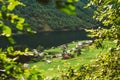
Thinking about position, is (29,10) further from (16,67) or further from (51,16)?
(16,67)

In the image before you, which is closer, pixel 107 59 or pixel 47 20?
pixel 107 59

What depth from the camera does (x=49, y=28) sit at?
17525 centimetres

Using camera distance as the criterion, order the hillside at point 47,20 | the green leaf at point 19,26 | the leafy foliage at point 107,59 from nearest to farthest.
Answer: the green leaf at point 19,26 → the leafy foliage at point 107,59 → the hillside at point 47,20

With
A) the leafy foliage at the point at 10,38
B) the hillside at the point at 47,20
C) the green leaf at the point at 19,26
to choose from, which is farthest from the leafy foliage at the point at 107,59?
the hillside at the point at 47,20

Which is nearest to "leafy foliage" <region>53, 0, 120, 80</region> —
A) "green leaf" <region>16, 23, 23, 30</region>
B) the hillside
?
"green leaf" <region>16, 23, 23, 30</region>

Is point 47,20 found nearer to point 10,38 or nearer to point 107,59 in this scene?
point 107,59

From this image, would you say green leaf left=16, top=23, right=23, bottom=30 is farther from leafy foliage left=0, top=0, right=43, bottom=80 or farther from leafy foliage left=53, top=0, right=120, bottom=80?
leafy foliage left=53, top=0, right=120, bottom=80

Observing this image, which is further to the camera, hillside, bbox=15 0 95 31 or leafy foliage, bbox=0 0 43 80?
hillside, bbox=15 0 95 31

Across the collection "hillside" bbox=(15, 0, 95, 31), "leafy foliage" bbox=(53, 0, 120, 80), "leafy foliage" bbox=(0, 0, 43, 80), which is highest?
"leafy foliage" bbox=(0, 0, 43, 80)

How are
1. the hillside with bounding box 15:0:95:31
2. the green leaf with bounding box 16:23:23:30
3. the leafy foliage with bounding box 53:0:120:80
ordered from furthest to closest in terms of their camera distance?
1. the hillside with bounding box 15:0:95:31
2. the leafy foliage with bounding box 53:0:120:80
3. the green leaf with bounding box 16:23:23:30

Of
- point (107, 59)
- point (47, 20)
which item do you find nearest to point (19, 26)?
point (107, 59)

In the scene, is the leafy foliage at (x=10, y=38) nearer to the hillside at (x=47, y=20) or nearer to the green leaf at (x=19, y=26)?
the green leaf at (x=19, y=26)

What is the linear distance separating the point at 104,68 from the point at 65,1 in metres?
5.32

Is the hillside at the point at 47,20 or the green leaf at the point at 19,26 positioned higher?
the green leaf at the point at 19,26
